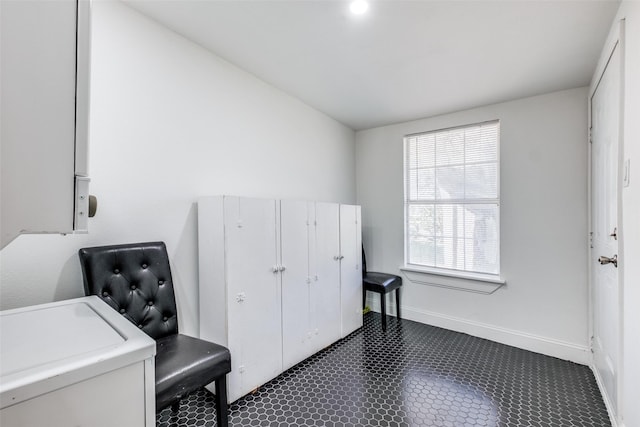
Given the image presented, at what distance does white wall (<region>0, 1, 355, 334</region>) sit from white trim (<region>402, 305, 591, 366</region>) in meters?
2.21

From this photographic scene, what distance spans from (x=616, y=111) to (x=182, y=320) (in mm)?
3029

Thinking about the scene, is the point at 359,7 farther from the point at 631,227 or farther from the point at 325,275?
the point at 325,275

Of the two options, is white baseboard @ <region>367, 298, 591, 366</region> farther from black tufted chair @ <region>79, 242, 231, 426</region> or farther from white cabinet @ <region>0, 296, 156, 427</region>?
white cabinet @ <region>0, 296, 156, 427</region>

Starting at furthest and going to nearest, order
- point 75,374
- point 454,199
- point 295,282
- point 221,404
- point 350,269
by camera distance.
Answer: point 454,199 → point 350,269 → point 295,282 → point 221,404 → point 75,374

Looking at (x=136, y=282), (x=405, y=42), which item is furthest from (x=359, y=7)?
(x=136, y=282)

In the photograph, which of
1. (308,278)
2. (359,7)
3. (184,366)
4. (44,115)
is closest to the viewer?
(44,115)

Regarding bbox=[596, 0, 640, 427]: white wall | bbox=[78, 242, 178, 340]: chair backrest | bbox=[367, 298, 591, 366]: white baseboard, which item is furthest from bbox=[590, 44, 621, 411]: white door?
bbox=[78, 242, 178, 340]: chair backrest

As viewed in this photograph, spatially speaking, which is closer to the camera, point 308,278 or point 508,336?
point 308,278

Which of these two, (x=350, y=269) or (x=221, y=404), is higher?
(x=350, y=269)

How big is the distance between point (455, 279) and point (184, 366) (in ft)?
9.00

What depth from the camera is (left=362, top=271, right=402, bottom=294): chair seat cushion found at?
310 centimetres

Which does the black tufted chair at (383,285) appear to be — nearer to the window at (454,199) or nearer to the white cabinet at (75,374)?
the window at (454,199)

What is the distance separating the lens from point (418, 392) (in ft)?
6.59

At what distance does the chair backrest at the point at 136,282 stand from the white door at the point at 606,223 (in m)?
2.59
